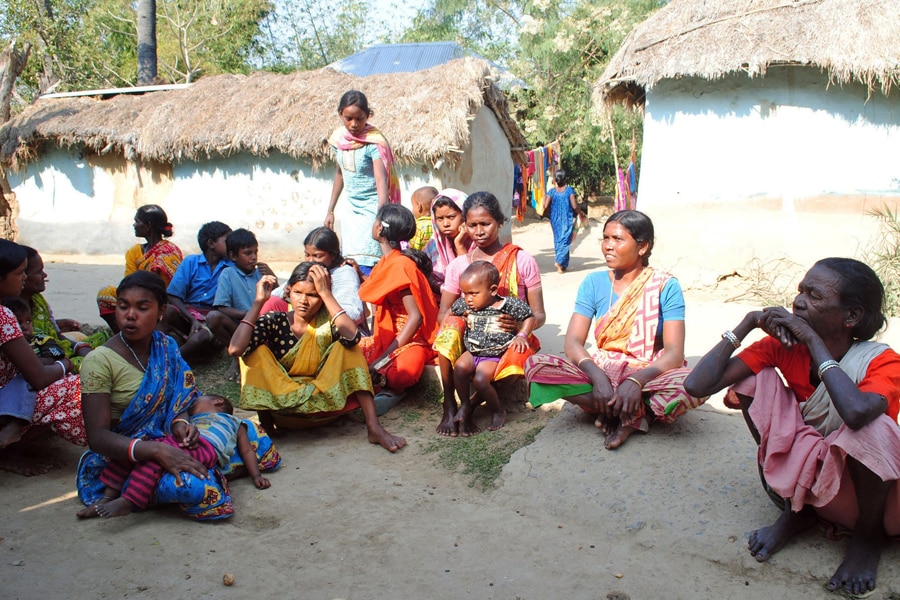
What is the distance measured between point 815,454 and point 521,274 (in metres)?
2.21

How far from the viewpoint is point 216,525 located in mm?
3090

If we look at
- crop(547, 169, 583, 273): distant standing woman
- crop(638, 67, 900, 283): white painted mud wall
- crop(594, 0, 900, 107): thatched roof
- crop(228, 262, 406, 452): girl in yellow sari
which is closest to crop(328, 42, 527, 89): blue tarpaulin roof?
crop(547, 169, 583, 273): distant standing woman

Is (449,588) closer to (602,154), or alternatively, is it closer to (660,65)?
(660,65)

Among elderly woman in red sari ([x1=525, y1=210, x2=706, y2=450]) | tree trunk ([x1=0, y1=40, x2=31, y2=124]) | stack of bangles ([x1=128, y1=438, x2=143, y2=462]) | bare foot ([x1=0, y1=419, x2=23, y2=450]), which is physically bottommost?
bare foot ([x1=0, y1=419, x2=23, y2=450])

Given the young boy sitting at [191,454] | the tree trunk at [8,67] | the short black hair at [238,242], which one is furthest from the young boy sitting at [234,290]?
the tree trunk at [8,67]

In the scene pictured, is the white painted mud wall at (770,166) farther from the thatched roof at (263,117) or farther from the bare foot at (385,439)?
the bare foot at (385,439)

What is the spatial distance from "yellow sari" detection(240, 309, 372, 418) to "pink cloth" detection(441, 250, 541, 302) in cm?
77

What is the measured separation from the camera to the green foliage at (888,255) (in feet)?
22.4

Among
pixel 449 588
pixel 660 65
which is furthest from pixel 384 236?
pixel 660 65

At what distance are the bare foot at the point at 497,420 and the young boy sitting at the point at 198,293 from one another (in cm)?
246

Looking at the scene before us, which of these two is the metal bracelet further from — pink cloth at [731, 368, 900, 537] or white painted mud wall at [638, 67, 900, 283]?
white painted mud wall at [638, 67, 900, 283]

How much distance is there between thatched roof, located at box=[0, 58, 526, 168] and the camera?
10.6m

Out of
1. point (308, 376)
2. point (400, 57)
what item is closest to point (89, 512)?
point (308, 376)

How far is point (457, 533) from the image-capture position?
3.05m
